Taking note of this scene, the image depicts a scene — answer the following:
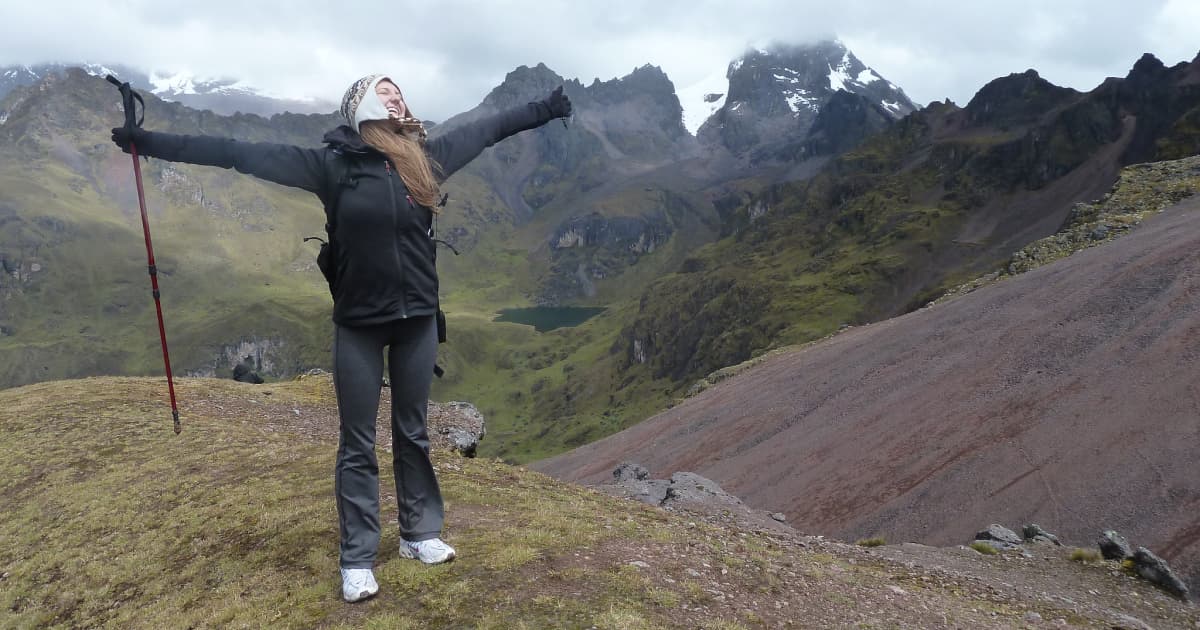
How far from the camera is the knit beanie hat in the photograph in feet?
24.8

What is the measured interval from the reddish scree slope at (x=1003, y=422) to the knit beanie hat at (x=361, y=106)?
91.5 ft

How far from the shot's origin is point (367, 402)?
Answer: 8.24m

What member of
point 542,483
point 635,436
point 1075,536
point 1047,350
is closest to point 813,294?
point 635,436

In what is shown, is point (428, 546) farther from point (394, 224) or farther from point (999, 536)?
point (999, 536)

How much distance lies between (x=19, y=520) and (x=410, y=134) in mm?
15575

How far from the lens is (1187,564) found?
72.8ft

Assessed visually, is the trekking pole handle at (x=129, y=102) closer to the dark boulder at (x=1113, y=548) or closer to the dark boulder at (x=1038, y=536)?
the dark boulder at (x=1113, y=548)

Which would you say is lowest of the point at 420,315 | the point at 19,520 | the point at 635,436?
the point at 635,436

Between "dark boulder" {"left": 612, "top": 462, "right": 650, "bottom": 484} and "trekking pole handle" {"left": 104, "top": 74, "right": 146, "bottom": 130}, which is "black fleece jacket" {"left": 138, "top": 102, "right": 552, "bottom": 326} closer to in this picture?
"trekking pole handle" {"left": 104, "top": 74, "right": 146, "bottom": 130}

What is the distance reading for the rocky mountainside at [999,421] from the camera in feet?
95.2

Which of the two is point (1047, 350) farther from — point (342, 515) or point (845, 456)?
point (342, 515)

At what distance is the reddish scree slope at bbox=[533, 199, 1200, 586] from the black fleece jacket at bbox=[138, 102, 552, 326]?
2689cm

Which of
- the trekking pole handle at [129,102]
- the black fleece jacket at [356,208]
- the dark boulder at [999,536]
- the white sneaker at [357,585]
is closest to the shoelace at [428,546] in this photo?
the white sneaker at [357,585]

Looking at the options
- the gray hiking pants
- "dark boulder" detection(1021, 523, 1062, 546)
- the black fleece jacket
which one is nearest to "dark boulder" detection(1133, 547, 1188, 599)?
→ "dark boulder" detection(1021, 523, 1062, 546)
